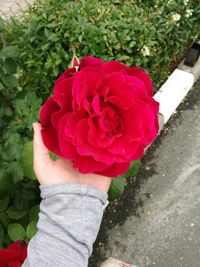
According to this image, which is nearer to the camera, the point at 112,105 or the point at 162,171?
the point at 112,105

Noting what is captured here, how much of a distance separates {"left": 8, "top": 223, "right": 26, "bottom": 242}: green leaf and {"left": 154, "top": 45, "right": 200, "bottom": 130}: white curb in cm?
140

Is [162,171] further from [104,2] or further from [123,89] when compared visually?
[123,89]

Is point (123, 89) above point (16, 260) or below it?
above

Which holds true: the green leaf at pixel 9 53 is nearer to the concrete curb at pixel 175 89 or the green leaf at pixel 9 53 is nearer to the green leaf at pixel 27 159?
the green leaf at pixel 27 159

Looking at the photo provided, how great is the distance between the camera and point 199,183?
2668mm

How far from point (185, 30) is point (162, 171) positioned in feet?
3.49

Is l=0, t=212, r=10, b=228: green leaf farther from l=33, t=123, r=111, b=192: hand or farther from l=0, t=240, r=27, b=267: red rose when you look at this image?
l=33, t=123, r=111, b=192: hand

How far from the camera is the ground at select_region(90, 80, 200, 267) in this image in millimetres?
2379

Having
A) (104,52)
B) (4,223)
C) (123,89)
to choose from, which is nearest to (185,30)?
(104,52)

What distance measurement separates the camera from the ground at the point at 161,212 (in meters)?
2.38

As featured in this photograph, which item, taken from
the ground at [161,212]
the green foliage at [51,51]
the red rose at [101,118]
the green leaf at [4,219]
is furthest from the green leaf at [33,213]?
the red rose at [101,118]

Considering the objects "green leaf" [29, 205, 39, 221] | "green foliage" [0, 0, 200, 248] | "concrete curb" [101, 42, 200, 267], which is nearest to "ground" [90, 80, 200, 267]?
"concrete curb" [101, 42, 200, 267]

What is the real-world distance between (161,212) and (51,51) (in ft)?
4.13

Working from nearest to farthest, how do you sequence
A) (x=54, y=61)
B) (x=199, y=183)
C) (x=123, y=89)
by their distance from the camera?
1. (x=123, y=89)
2. (x=54, y=61)
3. (x=199, y=183)
